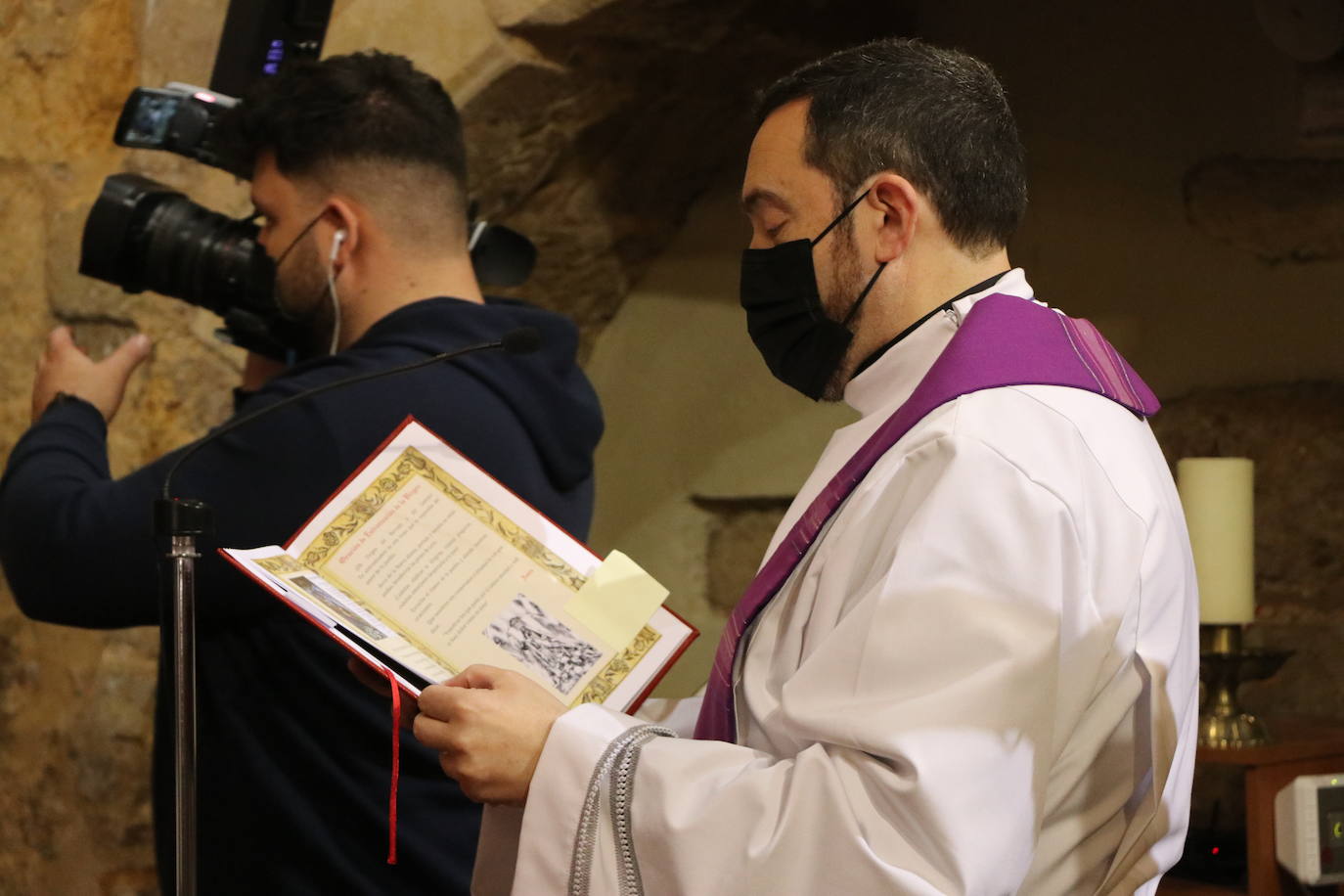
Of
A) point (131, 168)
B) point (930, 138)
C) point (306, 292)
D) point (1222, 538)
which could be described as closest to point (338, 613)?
point (930, 138)

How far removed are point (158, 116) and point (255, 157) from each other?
0.16m

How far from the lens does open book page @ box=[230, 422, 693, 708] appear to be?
1361 mm

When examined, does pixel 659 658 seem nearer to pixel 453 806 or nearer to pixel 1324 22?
pixel 453 806

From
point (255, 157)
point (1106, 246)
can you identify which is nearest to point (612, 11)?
point (255, 157)

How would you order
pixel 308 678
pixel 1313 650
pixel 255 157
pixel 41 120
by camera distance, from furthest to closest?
pixel 41 120 → pixel 1313 650 → pixel 255 157 → pixel 308 678

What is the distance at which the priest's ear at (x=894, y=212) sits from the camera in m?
1.24

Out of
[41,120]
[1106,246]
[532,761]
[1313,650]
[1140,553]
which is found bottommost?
[1313,650]

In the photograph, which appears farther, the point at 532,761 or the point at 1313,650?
the point at 1313,650

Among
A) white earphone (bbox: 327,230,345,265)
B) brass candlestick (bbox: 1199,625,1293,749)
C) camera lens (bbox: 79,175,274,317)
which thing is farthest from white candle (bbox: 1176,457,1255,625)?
camera lens (bbox: 79,175,274,317)

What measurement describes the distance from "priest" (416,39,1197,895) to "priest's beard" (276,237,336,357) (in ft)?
2.52

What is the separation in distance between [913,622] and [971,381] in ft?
0.73

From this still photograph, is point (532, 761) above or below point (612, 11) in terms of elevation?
below

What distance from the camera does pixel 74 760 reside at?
2.44m

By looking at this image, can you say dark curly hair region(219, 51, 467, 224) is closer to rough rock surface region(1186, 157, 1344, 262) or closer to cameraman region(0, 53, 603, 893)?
cameraman region(0, 53, 603, 893)
